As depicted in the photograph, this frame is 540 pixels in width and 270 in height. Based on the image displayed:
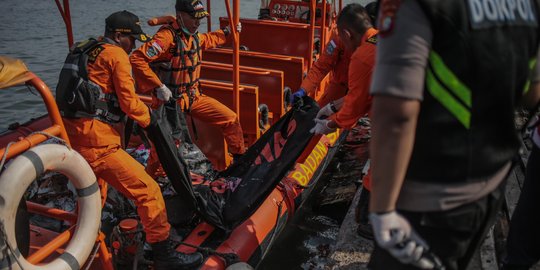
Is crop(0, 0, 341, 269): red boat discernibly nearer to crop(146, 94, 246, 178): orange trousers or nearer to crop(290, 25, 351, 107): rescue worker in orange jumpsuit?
crop(146, 94, 246, 178): orange trousers

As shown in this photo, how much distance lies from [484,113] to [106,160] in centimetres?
239

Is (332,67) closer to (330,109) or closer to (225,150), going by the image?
(330,109)

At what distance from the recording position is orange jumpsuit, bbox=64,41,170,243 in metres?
2.99

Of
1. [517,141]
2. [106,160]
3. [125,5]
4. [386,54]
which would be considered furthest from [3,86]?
[125,5]

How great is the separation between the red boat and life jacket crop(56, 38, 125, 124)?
50cm

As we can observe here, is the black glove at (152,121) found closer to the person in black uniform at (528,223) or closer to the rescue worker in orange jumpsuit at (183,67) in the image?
the rescue worker in orange jumpsuit at (183,67)

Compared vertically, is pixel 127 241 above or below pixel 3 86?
below

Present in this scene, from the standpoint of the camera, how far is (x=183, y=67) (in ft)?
13.8

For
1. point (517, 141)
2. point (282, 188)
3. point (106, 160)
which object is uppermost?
point (517, 141)

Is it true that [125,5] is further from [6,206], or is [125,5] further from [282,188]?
[6,206]

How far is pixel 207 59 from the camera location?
6.18 meters

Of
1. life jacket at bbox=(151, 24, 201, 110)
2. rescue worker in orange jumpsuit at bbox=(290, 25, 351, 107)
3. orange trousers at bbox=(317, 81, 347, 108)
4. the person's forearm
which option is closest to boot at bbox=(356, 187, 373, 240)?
rescue worker in orange jumpsuit at bbox=(290, 25, 351, 107)

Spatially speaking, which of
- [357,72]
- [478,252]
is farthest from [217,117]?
[478,252]

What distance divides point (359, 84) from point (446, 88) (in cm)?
146
